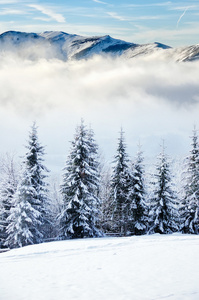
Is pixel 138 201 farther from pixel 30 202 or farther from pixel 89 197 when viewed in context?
pixel 30 202

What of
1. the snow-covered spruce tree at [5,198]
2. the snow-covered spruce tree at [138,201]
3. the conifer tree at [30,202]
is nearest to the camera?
the conifer tree at [30,202]

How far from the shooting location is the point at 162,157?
28281 millimetres

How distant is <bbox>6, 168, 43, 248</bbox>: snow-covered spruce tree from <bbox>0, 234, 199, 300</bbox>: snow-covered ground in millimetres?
7437

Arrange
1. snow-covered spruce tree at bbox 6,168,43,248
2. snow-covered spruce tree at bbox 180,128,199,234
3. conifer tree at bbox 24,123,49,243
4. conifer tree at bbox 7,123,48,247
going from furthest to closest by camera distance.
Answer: snow-covered spruce tree at bbox 180,128,199,234 → conifer tree at bbox 24,123,49,243 → conifer tree at bbox 7,123,48,247 → snow-covered spruce tree at bbox 6,168,43,248

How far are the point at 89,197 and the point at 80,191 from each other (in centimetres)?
99

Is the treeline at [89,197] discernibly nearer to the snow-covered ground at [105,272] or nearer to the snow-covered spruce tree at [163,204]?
the snow-covered spruce tree at [163,204]

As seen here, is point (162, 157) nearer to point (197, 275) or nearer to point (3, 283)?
point (197, 275)

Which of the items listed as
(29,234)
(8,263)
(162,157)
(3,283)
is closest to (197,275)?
(3,283)

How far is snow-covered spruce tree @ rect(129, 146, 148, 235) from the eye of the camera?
90.4 ft

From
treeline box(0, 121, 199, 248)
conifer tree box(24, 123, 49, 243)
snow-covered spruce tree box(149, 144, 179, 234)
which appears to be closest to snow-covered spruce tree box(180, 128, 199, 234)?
treeline box(0, 121, 199, 248)

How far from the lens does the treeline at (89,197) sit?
80.7ft

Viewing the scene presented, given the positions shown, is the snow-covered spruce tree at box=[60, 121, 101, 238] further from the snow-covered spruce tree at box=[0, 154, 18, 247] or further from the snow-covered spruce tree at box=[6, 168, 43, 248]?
the snow-covered spruce tree at box=[0, 154, 18, 247]

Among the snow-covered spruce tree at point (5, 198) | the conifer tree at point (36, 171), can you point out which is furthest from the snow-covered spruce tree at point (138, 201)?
the snow-covered spruce tree at point (5, 198)

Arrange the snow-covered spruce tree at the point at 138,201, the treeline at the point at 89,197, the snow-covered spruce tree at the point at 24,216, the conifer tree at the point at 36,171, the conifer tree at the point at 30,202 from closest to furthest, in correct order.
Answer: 1. the snow-covered spruce tree at the point at 24,216
2. the conifer tree at the point at 30,202
3. the treeline at the point at 89,197
4. the conifer tree at the point at 36,171
5. the snow-covered spruce tree at the point at 138,201
